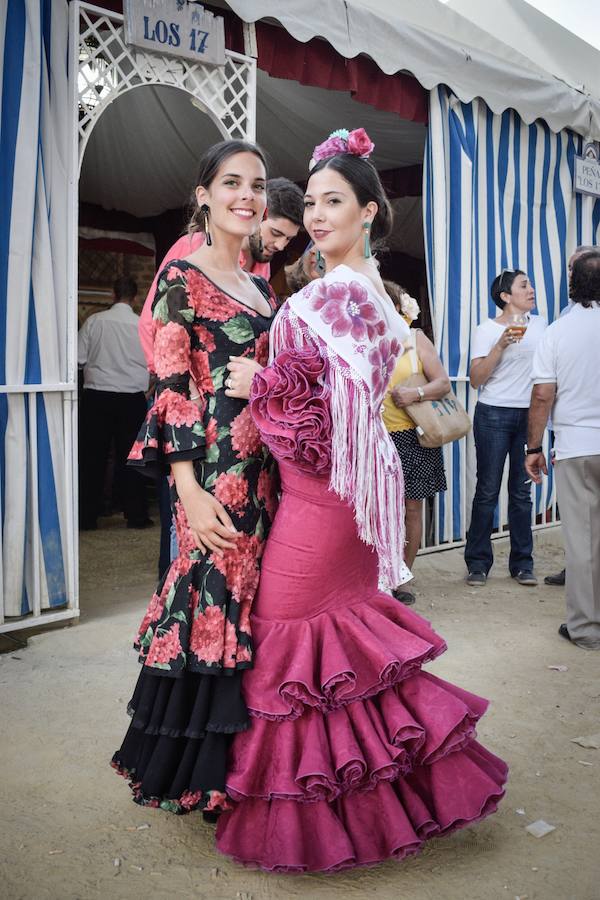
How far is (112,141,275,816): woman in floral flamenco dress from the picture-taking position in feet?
6.76

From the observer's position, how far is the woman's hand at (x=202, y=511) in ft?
6.86

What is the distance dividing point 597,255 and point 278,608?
8.58 feet

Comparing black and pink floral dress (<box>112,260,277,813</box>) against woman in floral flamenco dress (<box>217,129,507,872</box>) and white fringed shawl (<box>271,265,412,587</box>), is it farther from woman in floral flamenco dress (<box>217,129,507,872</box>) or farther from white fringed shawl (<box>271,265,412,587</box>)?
white fringed shawl (<box>271,265,412,587</box>)

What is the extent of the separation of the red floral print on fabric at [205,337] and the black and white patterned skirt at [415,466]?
235 cm

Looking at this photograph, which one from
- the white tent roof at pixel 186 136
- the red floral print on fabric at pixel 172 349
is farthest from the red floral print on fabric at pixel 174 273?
the white tent roof at pixel 186 136

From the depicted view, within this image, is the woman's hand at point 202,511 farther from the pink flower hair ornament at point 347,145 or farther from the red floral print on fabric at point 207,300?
the pink flower hair ornament at point 347,145

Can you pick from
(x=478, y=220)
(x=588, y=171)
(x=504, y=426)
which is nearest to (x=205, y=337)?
(x=504, y=426)

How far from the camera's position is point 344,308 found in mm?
2061

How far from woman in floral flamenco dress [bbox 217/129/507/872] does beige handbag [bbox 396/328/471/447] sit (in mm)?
2105

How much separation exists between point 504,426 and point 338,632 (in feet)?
10.2

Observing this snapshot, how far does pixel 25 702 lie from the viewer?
3.19 meters

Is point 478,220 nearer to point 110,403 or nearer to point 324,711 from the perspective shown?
point 110,403

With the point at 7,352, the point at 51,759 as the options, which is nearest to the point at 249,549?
the point at 51,759

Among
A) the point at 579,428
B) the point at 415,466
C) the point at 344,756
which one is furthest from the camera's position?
the point at 415,466
